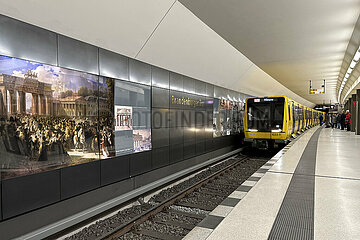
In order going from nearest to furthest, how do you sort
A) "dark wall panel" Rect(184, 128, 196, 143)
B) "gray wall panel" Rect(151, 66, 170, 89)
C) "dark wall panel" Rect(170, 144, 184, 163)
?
1. "gray wall panel" Rect(151, 66, 170, 89)
2. "dark wall panel" Rect(170, 144, 184, 163)
3. "dark wall panel" Rect(184, 128, 196, 143)

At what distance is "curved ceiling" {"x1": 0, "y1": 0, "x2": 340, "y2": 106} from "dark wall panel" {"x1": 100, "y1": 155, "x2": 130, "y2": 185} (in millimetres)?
2546

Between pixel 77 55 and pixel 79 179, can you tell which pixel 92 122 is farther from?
pixel 77 55

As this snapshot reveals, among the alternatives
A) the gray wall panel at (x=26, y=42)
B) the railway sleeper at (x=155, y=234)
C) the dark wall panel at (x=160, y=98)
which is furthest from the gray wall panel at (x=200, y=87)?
the railway sleeper at (x=155, y=234)

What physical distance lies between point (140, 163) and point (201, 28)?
13.4ft

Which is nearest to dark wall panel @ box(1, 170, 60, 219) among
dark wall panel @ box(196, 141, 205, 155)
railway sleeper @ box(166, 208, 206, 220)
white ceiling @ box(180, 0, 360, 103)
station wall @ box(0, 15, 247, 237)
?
station wall @ box(0, 15, 247, 237)

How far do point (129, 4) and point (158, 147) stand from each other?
4008mm

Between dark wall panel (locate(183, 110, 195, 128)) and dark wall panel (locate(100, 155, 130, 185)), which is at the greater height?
dark wall panel (locate(183, 110, 195, 128))

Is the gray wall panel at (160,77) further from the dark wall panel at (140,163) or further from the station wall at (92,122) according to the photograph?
the dark wall panel at (140,163)

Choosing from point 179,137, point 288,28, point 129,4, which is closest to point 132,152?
point 179,137

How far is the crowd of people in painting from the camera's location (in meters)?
3.52

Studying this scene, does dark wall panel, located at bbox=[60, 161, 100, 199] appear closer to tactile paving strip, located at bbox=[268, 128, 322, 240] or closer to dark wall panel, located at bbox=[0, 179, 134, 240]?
dark wall panel, located at bbox=[0, 179, 134, 240]

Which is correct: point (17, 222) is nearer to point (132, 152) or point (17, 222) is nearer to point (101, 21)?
point (132, 152)

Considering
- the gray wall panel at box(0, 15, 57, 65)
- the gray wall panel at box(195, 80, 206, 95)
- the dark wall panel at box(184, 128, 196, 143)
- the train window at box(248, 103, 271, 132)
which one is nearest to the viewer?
the gray wall panel at box(0, 15, 57, 65)

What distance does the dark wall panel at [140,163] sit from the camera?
602 centimetres
